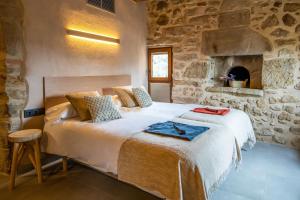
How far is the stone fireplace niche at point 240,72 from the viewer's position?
3914 mm

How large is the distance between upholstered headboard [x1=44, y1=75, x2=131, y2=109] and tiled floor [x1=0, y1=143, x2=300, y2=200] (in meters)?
1.03

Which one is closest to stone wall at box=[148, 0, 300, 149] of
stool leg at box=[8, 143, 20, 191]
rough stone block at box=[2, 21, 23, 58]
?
rough stone block at box=[2, 21, 23, 58]

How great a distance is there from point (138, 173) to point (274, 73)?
299cm

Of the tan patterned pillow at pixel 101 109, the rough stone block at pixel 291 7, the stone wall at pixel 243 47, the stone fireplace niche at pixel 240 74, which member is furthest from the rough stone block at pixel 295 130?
the tan patterned pillow at pixel 101 109

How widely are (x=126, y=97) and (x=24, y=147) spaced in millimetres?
1698

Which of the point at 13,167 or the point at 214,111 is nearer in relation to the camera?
the point at 13,167

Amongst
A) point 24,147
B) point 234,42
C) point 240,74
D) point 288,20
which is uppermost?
point 288,20

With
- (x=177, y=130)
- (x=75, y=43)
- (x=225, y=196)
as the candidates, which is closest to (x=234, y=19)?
(x=177, y=130)

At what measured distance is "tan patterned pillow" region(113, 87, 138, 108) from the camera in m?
3.60

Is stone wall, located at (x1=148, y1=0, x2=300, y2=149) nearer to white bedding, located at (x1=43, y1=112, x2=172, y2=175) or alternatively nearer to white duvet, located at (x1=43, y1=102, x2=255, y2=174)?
white duvet, located at (x1=43, y1=102, x2=255, y2=174)

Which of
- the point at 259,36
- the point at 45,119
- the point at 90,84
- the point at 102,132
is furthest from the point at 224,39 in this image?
the point at 45,119

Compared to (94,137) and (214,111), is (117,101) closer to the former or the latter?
(94,137)

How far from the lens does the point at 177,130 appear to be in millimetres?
2211

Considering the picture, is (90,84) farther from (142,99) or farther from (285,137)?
(285,137)
